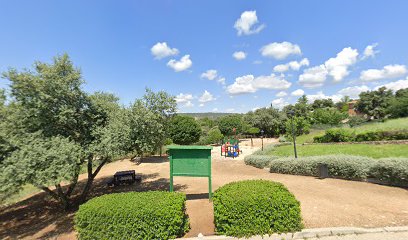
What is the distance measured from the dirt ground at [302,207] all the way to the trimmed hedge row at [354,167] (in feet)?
1.69

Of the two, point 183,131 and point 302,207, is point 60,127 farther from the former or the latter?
point 183,131

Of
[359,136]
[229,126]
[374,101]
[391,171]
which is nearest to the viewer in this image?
[391,171]

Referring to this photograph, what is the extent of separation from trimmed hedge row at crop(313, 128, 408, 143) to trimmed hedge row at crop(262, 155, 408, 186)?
498 inches

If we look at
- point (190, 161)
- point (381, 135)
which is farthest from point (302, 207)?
point (381, 135)

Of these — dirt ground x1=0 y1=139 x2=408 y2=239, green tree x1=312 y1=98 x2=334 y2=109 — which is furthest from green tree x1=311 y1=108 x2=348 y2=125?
dirt ground x1=0 y1=139 x2=408 y2=239

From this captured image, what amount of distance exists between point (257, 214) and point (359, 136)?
22.2 m

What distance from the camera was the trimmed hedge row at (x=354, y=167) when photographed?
857 cm

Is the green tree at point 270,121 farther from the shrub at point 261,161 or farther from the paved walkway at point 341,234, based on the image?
the paved walkway at point 341,234

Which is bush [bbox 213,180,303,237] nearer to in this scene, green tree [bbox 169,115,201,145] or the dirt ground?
the dirt ground

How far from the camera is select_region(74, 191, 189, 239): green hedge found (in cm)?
502

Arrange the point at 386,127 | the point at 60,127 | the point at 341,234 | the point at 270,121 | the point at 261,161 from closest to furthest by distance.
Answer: the point at 341,234, the point at 60,127, the point at 261,161, the point at 386,127, the point at 270,121

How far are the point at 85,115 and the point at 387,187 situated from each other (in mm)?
13278

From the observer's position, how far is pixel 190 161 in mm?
8359

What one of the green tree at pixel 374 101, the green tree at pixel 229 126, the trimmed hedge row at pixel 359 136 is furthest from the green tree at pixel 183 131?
the green tree at pixel 374 101
